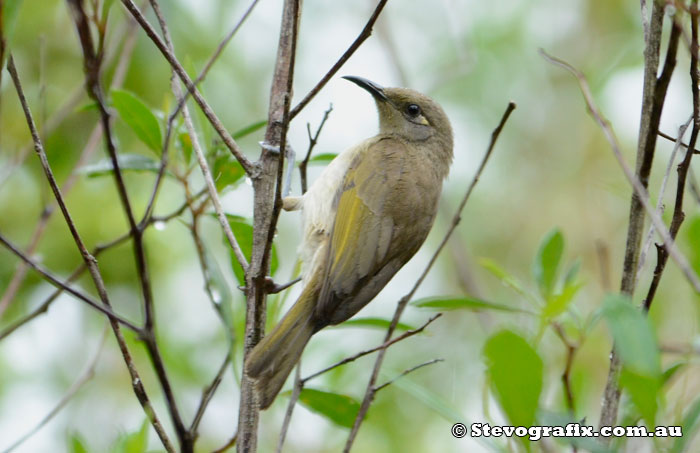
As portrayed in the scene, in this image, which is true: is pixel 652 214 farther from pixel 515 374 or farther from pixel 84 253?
pixel 84 253

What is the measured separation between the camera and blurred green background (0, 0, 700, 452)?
3.91m

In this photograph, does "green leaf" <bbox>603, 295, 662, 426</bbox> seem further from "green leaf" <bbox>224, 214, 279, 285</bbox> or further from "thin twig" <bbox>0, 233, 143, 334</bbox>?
"green leaf" <bbox>224, 214, 279, 285</bbox>

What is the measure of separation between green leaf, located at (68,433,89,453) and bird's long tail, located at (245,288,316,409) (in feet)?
2.15

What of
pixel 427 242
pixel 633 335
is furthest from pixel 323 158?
pixel 427 242

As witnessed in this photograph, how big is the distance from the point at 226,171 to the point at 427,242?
4891mm

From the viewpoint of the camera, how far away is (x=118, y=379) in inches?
240

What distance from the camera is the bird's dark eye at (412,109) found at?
442 centimetres

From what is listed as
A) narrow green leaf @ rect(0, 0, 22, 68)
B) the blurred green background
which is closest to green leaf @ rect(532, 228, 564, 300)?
the blurred green background

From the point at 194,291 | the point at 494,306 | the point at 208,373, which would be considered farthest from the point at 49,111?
the point at 494,306

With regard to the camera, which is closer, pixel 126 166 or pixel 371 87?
pixel 126 166

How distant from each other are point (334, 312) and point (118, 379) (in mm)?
3607

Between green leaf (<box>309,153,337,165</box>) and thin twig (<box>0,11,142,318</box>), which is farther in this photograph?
green leaf (<box>309,153,337,165</box>)

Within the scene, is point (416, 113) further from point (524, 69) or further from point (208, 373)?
point (524, 69)

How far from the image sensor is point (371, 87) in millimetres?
4332
